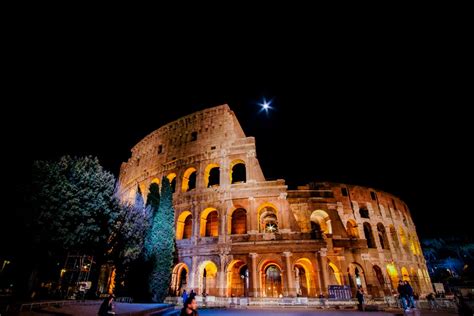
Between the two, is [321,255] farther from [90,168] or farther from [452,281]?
[452,281]

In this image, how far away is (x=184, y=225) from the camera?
83.1ft

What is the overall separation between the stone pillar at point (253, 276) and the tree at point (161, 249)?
628 cm

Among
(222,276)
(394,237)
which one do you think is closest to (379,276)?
(394,237)

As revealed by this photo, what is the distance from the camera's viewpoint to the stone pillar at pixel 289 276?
743 inches

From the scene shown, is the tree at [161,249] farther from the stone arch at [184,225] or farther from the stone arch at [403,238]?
the stone arch at [403,238]

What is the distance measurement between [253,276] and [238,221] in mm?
6227

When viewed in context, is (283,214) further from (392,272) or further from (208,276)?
(392,272)

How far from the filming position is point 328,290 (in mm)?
18125

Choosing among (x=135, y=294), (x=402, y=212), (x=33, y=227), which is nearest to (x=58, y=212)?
(x=33, y=227)

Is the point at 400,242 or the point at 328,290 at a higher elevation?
the point at 400,242

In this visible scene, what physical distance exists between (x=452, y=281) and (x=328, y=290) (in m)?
37.5

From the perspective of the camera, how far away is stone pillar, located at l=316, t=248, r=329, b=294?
19.2 m

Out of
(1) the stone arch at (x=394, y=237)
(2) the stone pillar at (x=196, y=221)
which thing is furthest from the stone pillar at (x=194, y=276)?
(1) the stone arch at (x=394, y=237)

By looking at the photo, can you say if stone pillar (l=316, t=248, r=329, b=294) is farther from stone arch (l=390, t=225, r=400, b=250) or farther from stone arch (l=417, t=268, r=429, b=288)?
stone arch (l=417, t=268, r=429, b=288)
